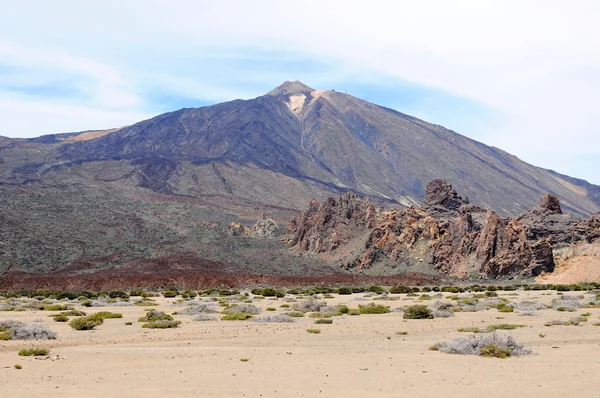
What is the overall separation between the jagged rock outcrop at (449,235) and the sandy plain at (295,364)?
147 feet

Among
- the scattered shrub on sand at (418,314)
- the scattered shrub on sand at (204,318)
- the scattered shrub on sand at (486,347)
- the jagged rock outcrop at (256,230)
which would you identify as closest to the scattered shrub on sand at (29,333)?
the scattered shrub on sand at (204,318)

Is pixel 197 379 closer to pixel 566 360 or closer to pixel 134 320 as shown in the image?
pixel 566 360

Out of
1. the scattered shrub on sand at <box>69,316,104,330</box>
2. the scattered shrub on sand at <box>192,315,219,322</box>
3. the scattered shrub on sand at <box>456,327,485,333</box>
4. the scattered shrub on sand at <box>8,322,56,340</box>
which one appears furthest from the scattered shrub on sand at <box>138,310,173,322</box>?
the scattered shrub on sand at <box>456,327,485,333</box>

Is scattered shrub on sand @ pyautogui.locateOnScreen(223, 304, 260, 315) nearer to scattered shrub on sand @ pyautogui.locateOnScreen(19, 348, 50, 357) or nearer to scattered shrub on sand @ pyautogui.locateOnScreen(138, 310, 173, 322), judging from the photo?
scattered shrub on sand @ pyautogui.locateOnScreen(138, 310, 173, 322)

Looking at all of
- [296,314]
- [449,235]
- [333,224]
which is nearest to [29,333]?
[296,314]

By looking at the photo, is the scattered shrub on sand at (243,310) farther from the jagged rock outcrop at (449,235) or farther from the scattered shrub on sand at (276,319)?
the jagged rock outcrop at (449,235)

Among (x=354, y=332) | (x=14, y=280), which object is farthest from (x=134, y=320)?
(x=14, y=280)

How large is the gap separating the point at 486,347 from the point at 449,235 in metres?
59.5

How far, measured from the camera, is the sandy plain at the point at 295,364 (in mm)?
13320

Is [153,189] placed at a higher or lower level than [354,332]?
higher

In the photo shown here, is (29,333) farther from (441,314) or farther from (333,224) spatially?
(333,224)

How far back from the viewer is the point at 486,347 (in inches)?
687

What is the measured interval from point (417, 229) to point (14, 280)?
4703cm

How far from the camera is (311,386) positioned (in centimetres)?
1370
